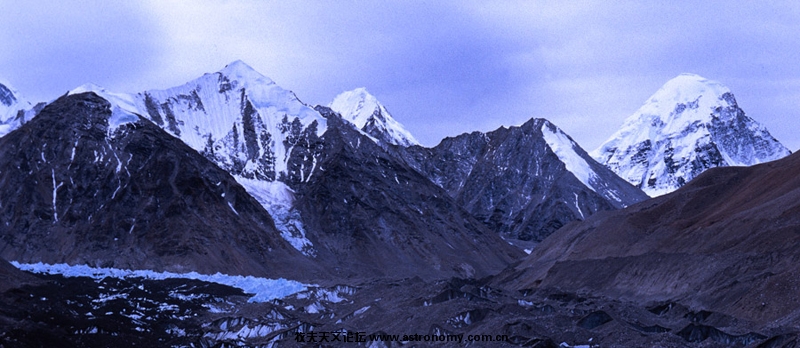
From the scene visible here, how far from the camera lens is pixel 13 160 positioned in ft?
599

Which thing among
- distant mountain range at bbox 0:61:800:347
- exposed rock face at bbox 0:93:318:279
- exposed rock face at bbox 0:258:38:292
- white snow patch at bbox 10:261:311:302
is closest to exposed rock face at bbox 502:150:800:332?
distant mountain range at bbox 0:61:800:347

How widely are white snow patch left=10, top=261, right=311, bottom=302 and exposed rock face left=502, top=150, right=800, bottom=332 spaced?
27245 millimetres

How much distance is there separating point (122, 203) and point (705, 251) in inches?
4138

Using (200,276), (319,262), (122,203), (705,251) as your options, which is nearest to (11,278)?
(200,276)

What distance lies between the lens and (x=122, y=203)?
581ft

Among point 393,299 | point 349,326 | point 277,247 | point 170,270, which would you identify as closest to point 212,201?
point 277,247

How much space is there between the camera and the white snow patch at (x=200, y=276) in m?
129

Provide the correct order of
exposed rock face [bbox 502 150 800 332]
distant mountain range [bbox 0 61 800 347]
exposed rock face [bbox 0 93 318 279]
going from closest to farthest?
distant mountain range [bbox 0 61 800 347] < exposed rock face [bbox 502 150 800 332] < exposed rock face [bbox 0 93 318 279]

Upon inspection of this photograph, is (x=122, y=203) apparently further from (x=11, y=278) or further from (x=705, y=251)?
(x=705, y=251)

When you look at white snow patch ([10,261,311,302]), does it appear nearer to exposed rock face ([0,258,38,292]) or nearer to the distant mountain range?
the distant mountain range

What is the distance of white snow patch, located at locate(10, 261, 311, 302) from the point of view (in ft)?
424

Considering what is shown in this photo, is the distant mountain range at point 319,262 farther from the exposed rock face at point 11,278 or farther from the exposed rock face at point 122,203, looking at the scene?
the exposed rock face at point 11,278

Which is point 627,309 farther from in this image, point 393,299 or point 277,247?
point 277,247

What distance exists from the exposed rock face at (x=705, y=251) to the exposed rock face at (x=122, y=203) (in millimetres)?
46686
